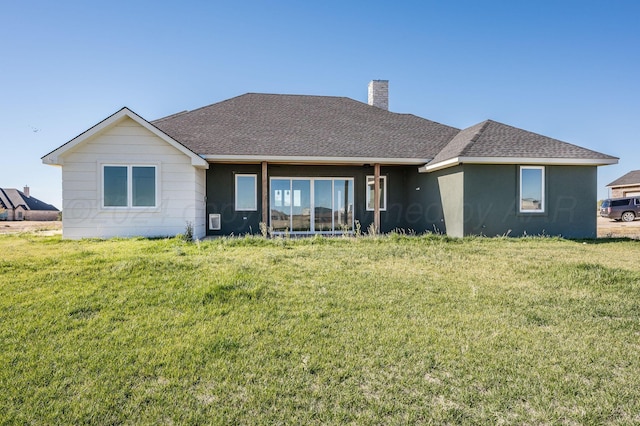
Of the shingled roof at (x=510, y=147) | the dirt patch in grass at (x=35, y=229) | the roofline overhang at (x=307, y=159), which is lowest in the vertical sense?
the dirt patch in grass at (x=35, y=229)

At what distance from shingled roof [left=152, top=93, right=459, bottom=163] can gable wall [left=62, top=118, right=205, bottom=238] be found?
41.9 inches

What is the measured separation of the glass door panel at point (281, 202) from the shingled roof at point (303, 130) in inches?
66.1

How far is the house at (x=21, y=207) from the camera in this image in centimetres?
3622

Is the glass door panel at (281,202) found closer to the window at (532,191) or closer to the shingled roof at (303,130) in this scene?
the shingled roof at (303,130)

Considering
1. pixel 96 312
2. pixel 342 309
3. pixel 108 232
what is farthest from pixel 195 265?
pixel 108 232

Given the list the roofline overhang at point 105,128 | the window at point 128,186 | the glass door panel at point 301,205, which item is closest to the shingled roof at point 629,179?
the glass door panel at point 301,205

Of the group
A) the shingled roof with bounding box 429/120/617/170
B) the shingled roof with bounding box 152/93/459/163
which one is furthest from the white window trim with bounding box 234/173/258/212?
the shingled roof with bounding box 429/120/617/170

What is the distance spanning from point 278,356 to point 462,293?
9.81ft

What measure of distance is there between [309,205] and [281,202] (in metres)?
1.08

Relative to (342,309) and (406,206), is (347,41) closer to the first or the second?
(406,206)

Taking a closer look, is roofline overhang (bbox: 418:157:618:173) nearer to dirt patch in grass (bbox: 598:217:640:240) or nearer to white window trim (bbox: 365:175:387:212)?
dirt patch in grass (bbox: 598:217:640:240)

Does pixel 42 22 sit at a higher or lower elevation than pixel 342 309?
higher

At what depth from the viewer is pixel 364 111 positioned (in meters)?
16.1

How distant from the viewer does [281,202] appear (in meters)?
13.2
